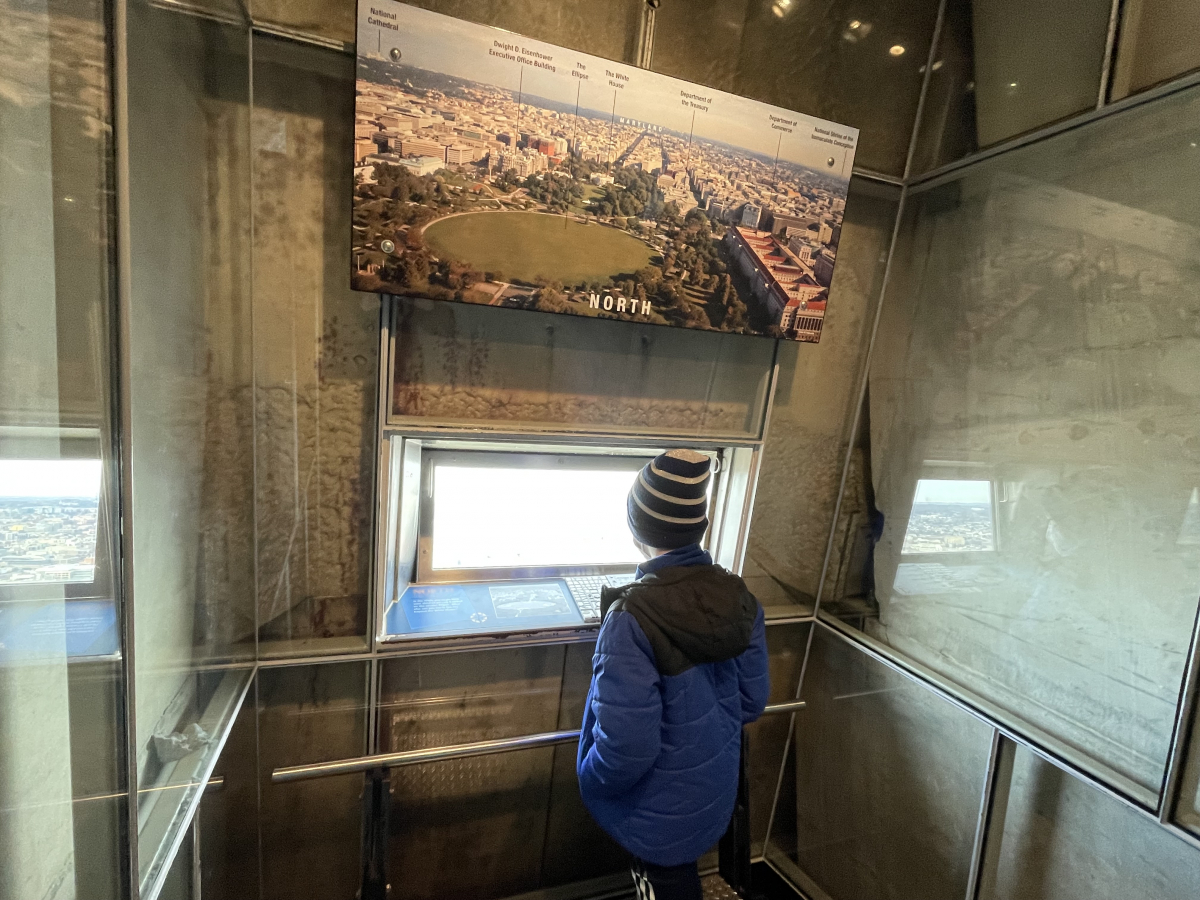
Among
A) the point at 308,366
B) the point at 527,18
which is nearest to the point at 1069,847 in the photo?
the point at 308,366

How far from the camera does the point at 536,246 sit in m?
1.40

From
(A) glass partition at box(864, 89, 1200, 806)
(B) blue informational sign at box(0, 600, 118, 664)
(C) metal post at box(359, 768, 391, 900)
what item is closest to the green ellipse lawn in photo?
(B) blue informational sign at box(0, 600, 118, 664)

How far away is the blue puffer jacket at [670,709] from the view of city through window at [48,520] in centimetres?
91

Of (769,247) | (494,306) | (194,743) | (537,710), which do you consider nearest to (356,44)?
(494,306)

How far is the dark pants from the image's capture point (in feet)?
4.74

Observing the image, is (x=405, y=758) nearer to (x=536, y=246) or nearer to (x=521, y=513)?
(x=521, y=513)

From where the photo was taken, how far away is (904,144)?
1952mm

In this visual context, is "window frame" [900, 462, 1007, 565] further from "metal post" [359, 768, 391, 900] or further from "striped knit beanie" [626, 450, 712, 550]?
"metal post" [359, 768, 391, 900]

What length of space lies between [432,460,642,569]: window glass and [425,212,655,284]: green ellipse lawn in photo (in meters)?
0.66

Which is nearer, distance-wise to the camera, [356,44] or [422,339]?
[356,44]

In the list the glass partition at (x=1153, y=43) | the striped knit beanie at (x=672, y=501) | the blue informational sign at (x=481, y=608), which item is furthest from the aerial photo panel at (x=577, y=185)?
the blue informational sign at (x=481, y=608)

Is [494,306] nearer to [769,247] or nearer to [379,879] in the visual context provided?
[769,247]

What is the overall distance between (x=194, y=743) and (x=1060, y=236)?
2378mm

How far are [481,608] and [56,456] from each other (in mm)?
1185
